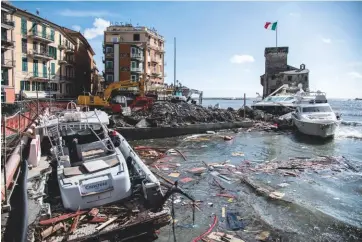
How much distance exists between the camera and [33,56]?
130ft

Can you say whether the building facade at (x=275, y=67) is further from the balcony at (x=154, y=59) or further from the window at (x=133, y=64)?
the window at (x=133, y=64)

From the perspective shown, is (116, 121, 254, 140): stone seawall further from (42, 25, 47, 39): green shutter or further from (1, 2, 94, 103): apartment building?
(42, 25, 47, 39): green shutter

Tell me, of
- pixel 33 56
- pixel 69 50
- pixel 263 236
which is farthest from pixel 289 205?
pixel 69 50

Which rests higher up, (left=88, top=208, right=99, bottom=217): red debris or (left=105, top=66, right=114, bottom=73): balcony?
(left=105, top=66, right=114, bottom=73): balcony

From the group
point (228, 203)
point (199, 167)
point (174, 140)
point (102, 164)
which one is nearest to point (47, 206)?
point (102, 164)

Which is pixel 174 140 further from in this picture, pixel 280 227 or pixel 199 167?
pixel 280 227

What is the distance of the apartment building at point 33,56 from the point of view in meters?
34.5

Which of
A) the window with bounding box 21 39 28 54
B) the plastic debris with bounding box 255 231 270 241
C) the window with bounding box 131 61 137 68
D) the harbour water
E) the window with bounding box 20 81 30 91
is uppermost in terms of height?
the window with bounding box 21 39 28 54

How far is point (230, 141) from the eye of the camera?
79.7ft

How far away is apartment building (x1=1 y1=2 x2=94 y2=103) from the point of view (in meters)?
34.5

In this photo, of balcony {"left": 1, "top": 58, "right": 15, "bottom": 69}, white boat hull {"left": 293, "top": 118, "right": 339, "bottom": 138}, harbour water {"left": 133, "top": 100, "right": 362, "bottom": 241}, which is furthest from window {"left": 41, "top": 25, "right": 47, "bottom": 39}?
white boat hull {"left": 293, "top": 118, "right": 339, "bottom": 138}

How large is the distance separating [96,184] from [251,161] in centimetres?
1140

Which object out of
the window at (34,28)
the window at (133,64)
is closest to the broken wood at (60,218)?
the window at (34,28)

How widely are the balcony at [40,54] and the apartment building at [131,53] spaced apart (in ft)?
31.1
